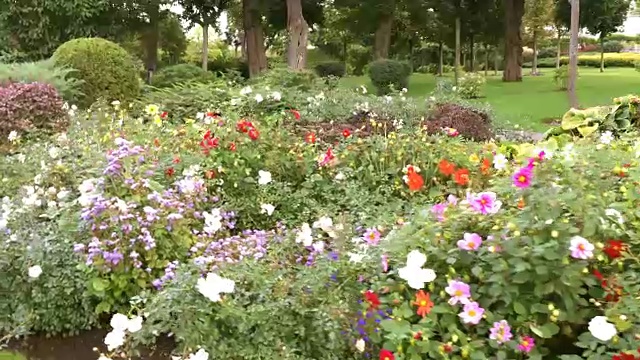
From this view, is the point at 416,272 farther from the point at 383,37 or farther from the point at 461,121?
the point at 383,37

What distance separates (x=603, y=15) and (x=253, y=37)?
13.5 meters

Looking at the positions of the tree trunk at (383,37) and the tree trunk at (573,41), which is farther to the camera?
the tree trunk at (383,37)

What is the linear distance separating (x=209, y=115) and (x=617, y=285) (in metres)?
3.50

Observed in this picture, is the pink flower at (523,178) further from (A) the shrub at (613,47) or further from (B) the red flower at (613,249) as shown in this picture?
(A) the shrub at (613,47)

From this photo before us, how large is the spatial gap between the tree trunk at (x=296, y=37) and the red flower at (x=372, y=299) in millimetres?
14887

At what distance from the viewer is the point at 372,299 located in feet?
7.32

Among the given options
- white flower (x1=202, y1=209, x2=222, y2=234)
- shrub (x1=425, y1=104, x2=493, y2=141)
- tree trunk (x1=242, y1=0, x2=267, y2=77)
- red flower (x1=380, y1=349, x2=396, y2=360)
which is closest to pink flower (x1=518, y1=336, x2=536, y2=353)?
red flower (x1=380, y1=349, x2=396, y2=360)

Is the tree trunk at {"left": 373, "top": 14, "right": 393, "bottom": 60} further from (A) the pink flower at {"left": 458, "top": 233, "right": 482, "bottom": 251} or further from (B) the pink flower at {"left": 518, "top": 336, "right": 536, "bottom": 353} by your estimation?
(B) the pink flower at {"left": 518, "top": 336, "right": 536, "bottom": 353}

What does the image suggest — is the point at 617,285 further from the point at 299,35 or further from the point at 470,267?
the point at 299,35

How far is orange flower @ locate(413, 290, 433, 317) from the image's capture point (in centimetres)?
210

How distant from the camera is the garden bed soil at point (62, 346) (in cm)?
320

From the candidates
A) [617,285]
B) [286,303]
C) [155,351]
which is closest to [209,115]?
[155,351]

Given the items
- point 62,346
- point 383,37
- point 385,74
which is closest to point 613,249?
point 62,346

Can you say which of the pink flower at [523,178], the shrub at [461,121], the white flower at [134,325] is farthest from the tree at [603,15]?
the white flower at [134,325]
